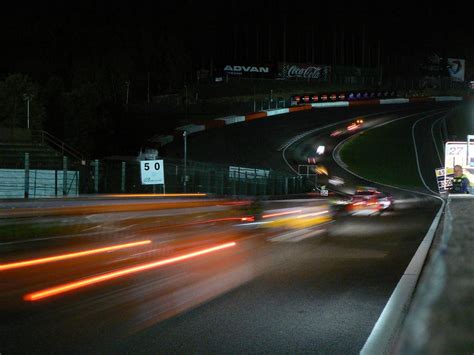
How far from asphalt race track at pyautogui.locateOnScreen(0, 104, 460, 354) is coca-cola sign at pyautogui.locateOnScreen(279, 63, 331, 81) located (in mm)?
86381

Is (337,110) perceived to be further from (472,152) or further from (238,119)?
(472,152)

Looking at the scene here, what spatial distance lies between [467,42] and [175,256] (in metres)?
139

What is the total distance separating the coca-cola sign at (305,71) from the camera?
100750mm

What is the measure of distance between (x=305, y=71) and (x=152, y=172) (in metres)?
83.3

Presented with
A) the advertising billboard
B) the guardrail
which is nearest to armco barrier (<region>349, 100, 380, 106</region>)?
the advertising billboard

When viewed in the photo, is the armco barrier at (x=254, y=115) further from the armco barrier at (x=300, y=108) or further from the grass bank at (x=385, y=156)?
the grass bank at (x=385, y=156)

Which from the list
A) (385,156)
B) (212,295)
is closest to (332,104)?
(385,156)

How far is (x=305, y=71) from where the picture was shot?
102625 mm

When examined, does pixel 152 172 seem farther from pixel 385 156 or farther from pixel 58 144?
pixel 385 156

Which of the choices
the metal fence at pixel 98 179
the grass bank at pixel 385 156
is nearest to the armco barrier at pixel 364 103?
the grass bank at pixel 385 156

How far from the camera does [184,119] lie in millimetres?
70188

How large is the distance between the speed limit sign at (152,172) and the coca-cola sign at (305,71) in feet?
262

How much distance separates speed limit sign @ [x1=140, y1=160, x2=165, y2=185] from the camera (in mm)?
22719

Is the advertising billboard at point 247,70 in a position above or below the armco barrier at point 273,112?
above
